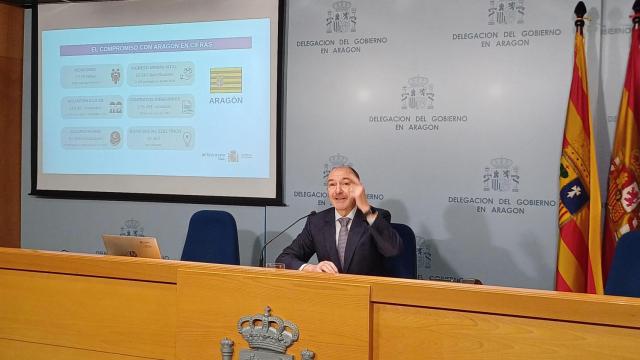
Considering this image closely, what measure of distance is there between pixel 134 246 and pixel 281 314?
3.59 feet

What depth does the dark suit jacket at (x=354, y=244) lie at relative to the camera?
8.50ft

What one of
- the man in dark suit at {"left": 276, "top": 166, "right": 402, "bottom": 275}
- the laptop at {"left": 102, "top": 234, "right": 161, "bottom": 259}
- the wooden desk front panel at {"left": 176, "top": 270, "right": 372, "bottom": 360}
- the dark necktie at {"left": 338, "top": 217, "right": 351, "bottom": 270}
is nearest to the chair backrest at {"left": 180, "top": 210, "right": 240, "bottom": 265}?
the man in dark suit at {"left": 276, "top": 166, "right": 402, "bottom": 275}

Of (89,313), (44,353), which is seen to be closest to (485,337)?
(89,313)

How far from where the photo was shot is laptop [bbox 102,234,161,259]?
2.24m

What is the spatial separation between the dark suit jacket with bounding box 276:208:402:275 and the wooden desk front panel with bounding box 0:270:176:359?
3.57ft

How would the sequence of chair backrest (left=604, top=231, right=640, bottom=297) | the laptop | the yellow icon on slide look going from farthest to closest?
the yellow icon on slide, the laptop, chair backrest (left=604, top=231, right=640, bottom=297)

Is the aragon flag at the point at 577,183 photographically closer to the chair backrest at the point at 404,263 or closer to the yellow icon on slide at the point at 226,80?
the chair backrest at the point at 404,263

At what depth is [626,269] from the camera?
6.77 ft

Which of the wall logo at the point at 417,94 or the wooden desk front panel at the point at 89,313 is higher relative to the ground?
the wall logo at the point at 417,94

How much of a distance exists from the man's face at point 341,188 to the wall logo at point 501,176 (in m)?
0.97

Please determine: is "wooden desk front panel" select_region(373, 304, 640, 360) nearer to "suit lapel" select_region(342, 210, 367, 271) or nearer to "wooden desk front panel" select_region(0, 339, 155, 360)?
"wooden desk front panel" select_region(0, 339, 155, 360)

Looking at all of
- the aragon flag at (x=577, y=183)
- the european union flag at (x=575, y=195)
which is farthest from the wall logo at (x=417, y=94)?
the european union flag at (x=575, y=195)

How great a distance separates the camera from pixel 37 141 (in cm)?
420

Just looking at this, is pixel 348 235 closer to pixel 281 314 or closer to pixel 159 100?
pixel 281 314
